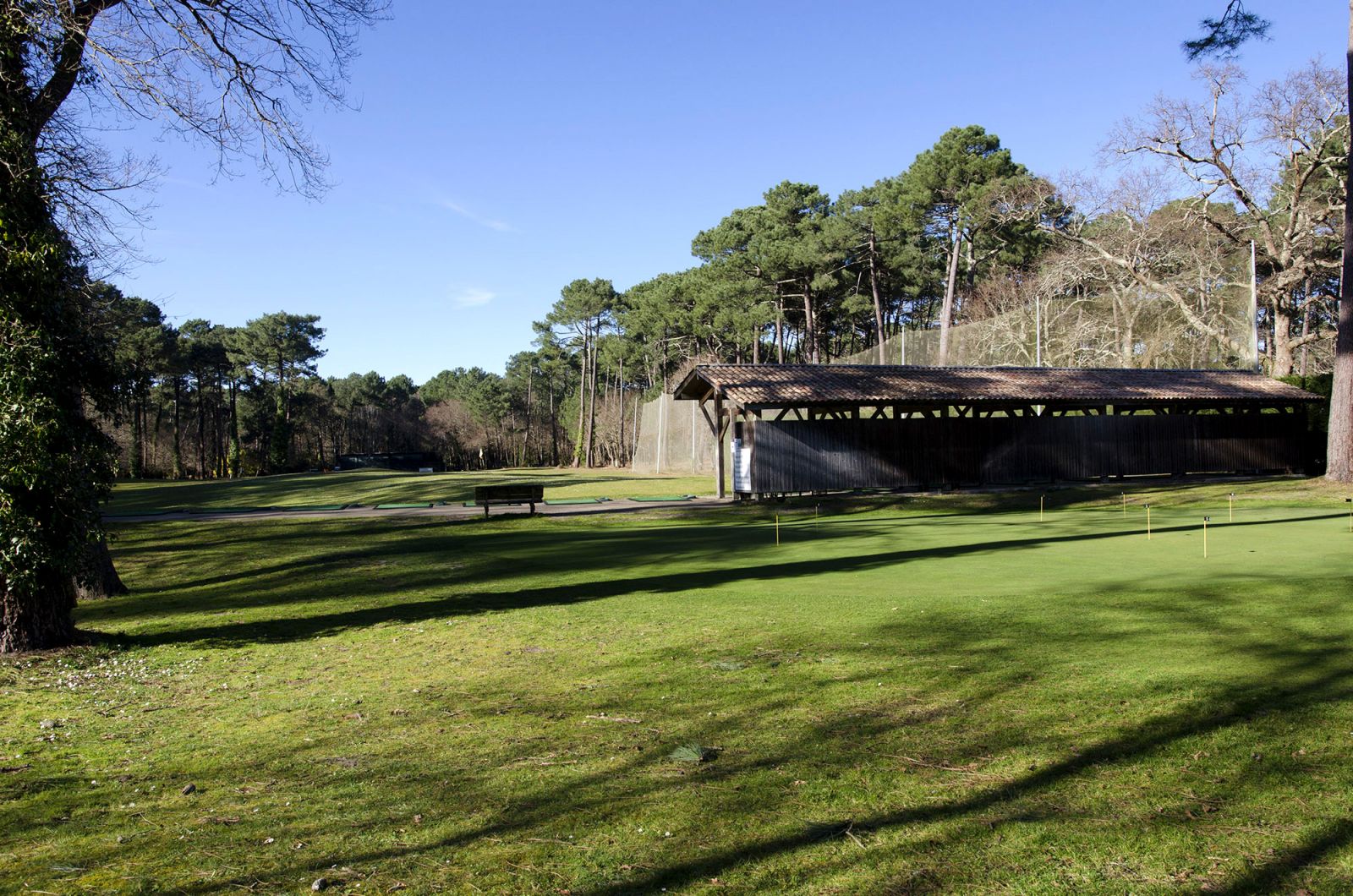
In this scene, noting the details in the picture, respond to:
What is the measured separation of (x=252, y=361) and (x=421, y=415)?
18401mm

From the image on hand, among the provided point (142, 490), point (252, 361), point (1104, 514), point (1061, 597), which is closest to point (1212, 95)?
point (1104, 514)

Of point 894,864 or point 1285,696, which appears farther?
point 1285,696

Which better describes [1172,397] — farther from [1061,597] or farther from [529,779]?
[529,779]

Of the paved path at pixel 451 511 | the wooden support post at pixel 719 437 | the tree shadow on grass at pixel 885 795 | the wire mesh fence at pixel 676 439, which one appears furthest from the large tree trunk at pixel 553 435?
the tree shadow on grass at pixel 885 795

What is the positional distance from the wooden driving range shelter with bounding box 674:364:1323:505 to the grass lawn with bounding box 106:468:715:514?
6.57 meters

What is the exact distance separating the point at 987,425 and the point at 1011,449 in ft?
3.93

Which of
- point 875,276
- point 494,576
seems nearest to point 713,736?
point 494,576

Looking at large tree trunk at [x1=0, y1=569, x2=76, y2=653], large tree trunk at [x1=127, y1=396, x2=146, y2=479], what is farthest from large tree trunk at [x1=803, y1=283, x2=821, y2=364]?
large tree trunk at [x1=0, y1=569, x2=76, y2=653]

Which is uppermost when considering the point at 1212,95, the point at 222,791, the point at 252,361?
the point at 1212,95

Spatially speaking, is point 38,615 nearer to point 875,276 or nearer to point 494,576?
point 494,576

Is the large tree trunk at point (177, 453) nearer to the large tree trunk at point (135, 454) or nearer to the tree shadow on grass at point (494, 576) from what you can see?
the large tree trunk at point (135, 454)

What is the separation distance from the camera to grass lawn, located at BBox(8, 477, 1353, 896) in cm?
383

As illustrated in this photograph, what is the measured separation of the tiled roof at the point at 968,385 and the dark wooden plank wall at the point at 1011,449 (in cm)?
99

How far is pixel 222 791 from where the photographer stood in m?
4.90
